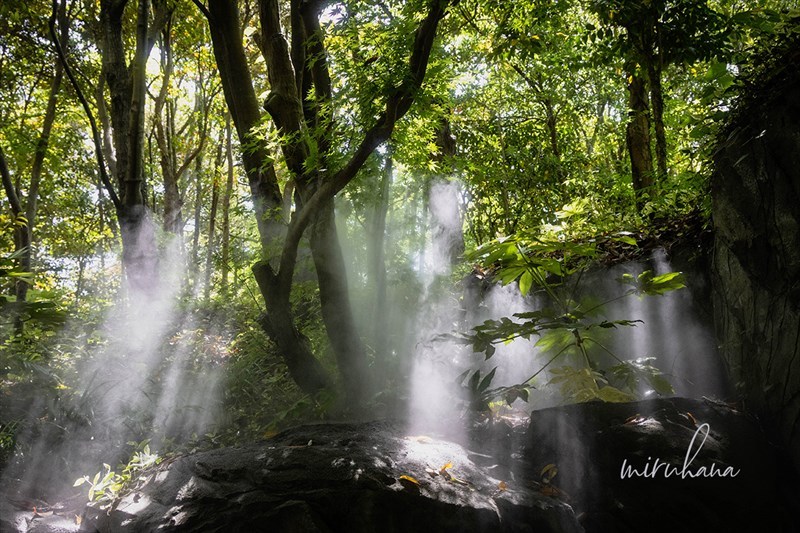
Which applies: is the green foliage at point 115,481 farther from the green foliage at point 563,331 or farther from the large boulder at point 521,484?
the green foliage at point 563,331

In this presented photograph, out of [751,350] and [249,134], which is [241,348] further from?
[751,350]

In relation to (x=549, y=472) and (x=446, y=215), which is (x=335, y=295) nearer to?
(x=549, y=472)

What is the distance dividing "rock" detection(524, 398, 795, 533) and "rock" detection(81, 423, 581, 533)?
0.29m

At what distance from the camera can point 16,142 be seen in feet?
29.2

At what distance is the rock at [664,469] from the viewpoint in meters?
2.67

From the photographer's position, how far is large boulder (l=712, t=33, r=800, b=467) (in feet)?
9.48

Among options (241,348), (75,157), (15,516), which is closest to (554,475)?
(15,516)

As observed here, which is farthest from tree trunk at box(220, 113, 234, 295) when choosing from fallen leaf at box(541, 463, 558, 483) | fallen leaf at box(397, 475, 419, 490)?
fallen leaf at box(541, 463, 558, 483)

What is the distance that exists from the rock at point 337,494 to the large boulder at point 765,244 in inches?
54.2

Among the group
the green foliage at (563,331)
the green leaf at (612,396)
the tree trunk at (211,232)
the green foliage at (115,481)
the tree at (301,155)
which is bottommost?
the green foliage at (115,481)

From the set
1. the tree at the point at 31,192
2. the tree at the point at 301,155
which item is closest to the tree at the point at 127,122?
the tree at the point at 31,192

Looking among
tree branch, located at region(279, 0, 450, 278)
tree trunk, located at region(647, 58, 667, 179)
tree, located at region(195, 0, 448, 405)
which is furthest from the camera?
tree trunk, located at region(647, 58, 667, 179)

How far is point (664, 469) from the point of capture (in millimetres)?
2770

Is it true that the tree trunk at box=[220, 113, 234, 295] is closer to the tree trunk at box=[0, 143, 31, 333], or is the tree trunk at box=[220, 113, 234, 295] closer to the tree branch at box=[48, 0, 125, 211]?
the tree branch at box=[48, 0, 125, 211]
